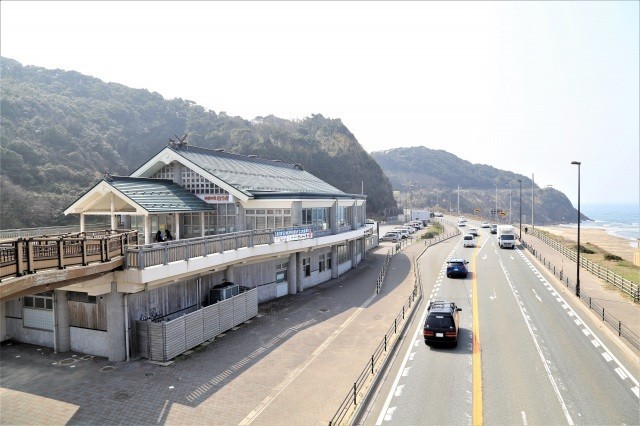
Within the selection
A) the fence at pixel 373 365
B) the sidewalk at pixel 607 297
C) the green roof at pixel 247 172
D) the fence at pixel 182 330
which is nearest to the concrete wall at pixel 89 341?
the fence at pixel 182 330

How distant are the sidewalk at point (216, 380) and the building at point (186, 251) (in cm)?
114

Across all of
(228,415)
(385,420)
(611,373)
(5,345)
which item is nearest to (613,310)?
(611,373)

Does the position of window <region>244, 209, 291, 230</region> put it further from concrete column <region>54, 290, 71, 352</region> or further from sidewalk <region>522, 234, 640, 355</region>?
sidewalk <region>522, 234, 640, 355</region>

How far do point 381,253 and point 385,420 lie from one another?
3950cm

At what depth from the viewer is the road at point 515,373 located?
12.6 metres

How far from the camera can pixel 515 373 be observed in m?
15.6

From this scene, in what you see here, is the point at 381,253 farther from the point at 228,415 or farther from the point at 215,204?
the point at 228,415

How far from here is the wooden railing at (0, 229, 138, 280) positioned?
11.3m

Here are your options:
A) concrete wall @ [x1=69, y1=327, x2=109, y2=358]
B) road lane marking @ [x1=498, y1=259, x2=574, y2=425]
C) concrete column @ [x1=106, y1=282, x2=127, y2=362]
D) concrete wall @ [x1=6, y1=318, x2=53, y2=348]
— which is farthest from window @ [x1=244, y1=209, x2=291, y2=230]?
road lane marking @ [x1=498, y1=259, x2=574, y2=425]

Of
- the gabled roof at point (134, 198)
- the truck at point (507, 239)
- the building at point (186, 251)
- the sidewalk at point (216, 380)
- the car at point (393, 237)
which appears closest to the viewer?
the sidewalk at point (216, 380)

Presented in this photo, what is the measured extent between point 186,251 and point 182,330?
3.53 meters

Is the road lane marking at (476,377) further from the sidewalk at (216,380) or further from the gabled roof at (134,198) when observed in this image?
the gabled roof at (134,198)

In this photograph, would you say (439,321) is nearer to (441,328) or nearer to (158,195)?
(441,328)

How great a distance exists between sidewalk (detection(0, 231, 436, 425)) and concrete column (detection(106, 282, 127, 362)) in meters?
0.46
